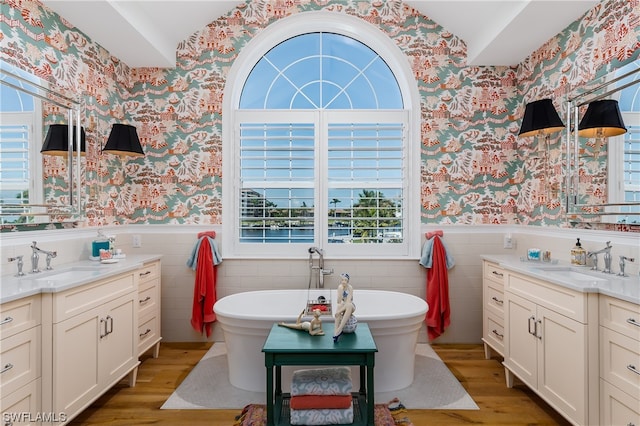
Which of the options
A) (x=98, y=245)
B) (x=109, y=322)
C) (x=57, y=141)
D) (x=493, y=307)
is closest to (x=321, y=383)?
(x=109, y=322)

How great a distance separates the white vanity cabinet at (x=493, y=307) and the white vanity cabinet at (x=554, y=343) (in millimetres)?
249

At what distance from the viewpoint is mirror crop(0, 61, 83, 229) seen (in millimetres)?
2406

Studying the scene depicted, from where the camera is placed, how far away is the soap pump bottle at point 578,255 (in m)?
2.77

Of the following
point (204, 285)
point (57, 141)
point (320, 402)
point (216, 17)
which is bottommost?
point (320, 402)

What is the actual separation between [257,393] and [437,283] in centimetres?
199

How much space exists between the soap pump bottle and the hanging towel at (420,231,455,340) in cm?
113

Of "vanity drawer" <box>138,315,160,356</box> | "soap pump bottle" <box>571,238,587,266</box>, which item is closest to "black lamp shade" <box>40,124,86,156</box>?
"vanity drawer" <box>138,315,160,356</box>

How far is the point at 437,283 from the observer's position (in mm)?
3711

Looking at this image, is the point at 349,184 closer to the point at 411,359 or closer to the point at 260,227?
the point at 260,227

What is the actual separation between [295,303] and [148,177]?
205cm

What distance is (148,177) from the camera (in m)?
3.95

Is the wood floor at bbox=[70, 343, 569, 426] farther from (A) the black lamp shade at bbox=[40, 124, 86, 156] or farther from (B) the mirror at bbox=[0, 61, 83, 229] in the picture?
(A) the black lamp shade at bbox=[40, 124, 86, 156]

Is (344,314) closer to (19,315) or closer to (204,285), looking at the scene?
(19,315)

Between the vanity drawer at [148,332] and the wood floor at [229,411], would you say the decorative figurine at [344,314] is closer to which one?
the wood floor at [229,411]
